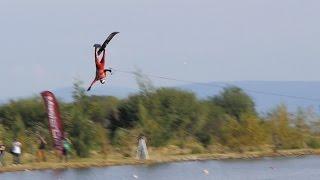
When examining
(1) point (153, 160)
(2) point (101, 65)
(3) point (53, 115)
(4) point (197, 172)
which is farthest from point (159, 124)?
(2) point (101, 65)

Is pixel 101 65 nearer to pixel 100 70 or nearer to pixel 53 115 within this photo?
pixel 100 70

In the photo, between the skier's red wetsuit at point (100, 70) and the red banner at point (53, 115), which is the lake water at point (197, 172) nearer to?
the red banner at point (53, 115)

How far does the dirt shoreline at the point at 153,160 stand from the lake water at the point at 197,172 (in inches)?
50.0

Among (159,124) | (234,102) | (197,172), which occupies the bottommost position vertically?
(197,172)

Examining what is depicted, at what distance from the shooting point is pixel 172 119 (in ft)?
187

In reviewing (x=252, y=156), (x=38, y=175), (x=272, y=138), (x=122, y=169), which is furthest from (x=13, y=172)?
(x=272, y=138)

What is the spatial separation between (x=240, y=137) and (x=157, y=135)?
484 cm

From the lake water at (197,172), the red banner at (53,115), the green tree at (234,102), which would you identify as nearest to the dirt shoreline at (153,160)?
the lake water at (197,172)

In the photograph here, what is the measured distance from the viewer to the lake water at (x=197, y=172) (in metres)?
35.4

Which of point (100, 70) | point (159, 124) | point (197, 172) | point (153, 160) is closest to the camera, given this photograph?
point (100, 70)

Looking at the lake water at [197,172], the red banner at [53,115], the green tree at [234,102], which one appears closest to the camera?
the lake water at [197,172]

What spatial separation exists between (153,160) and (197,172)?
276 inches

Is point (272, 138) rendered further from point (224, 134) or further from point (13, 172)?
Answer: point (13, 172)

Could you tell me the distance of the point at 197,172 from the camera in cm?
3781
